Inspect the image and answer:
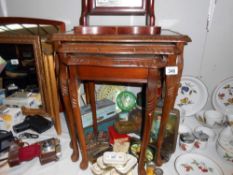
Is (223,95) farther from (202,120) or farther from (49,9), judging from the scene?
(49,9)

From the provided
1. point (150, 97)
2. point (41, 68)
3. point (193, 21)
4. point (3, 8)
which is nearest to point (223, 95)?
point (193, 21)

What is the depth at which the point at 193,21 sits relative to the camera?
1.12 m

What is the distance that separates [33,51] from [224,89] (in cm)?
131

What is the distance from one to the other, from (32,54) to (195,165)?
116 cm

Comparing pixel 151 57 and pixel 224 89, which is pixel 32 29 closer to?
pixel 151 57

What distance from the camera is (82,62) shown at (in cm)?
74

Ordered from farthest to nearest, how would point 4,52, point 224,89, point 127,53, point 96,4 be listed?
point 224,89, point 4,52, point 96,4, point 127,53

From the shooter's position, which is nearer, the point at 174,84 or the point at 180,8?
the point at 174,84

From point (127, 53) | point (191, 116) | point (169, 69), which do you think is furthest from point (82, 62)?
point (191, 116)

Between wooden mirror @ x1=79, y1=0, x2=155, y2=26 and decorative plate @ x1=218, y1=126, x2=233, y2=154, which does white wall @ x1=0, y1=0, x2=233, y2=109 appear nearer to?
wooden mirror @ x1=79, y1=0, x2=155, y2=26

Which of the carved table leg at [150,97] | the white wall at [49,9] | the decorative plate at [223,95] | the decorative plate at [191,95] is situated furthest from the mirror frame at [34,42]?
the decorative plate at [223,95]

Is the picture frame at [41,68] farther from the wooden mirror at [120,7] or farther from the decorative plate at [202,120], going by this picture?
the decorative plate at [202,120]

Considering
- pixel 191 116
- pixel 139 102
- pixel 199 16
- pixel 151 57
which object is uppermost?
pixel 199 16

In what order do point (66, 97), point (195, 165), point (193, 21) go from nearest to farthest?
point (66, 97), point (195, 165), point (193, 21)
